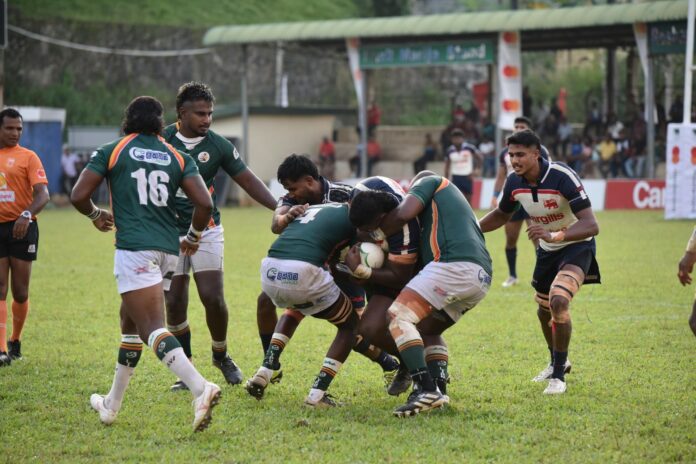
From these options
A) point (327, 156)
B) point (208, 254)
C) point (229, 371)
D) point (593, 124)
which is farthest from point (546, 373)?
point (327, 156)

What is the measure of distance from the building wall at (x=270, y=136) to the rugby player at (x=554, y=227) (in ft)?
88.7

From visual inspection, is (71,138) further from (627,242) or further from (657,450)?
(657,450)

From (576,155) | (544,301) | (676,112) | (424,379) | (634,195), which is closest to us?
(424,379)

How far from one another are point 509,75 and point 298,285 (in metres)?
24.5

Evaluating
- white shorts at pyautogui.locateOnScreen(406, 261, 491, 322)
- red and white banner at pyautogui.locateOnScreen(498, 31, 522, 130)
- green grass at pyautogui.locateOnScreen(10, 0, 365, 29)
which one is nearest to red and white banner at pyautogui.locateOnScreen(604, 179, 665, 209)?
red and white banner at pyautogui.locateOnScreen(498, 31, 522, 130)

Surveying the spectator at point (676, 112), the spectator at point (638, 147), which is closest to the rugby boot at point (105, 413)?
the spectator at point (638, 147)

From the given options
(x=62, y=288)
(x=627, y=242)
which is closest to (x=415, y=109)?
(x=627, y=242)

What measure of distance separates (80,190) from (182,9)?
4487 centimetres

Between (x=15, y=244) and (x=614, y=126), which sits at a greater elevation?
(x=614, y=126)

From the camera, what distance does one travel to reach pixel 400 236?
7352mm

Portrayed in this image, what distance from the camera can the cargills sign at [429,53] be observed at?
31.3 metres

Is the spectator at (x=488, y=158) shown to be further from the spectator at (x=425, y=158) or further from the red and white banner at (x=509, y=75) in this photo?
the red and white banner at (x=509, y=75)

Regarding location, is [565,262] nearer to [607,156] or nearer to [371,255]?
[371,255]

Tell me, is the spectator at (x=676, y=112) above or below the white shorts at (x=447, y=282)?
above
